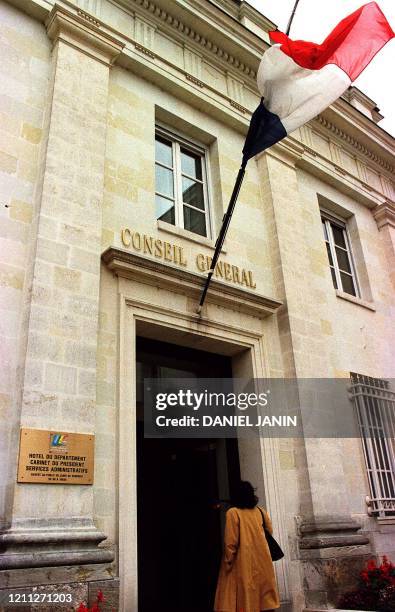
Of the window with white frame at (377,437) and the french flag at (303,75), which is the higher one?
the french flag at (303,75)

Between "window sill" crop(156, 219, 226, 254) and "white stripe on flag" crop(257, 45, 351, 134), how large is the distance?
6.27 feet

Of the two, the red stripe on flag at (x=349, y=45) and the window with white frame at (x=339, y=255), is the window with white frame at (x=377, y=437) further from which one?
the red stripe on flag at (x=349, y=45)

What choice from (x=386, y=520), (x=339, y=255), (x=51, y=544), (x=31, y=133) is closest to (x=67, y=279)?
(x=31, y=133)

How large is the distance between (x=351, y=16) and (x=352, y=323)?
4.91m

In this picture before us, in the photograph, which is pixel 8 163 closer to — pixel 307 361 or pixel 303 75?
pixel 303 75

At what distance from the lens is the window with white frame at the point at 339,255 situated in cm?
1026

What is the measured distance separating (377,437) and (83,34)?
7.48 meters

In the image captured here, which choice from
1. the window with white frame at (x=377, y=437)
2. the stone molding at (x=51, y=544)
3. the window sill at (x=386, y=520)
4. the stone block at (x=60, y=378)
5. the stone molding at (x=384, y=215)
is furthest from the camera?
the stone molding at (x=384, y=215)

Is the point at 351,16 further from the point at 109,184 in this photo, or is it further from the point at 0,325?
the point at 0,325

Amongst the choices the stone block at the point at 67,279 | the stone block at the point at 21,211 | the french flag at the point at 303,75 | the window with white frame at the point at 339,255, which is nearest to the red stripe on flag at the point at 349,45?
the french flag at the point at 303,75

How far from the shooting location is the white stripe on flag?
21.4 ft

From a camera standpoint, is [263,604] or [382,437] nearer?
[263,604]

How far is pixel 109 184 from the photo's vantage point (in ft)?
22.8

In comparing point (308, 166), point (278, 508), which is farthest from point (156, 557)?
point (308, 166)
